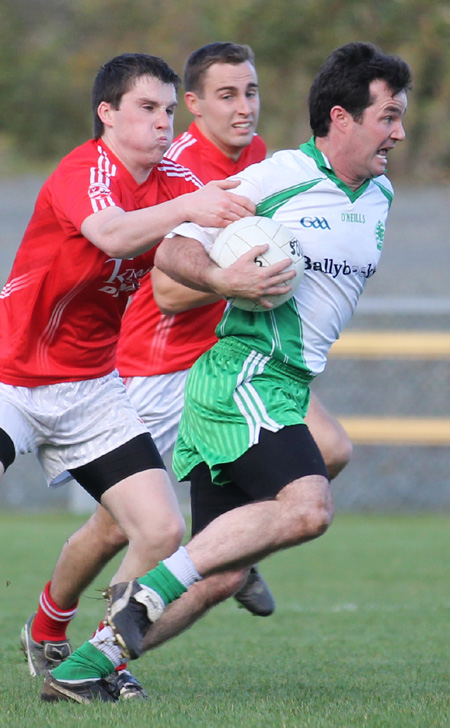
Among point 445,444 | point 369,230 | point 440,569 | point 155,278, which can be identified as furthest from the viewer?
point 445,444

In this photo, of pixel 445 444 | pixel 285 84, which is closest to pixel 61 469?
pixel 445 444

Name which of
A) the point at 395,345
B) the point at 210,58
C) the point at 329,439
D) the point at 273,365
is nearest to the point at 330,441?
the point at 329,439

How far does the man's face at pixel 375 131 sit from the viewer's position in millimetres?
4719

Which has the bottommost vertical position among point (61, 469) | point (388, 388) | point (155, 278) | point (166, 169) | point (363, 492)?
point (363, 492)

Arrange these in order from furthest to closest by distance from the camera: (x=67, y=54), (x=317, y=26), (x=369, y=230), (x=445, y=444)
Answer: (x=67, y=54), (x=317, y=26), (x=445, y=444), (x=369, y=230)

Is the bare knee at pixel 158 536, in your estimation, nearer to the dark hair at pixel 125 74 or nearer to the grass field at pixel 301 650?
the grass field at pixel 301 650

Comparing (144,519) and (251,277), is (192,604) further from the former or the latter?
(251,277)

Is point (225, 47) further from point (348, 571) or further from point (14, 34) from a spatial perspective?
point (14, 34)

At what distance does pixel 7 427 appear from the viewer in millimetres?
4840

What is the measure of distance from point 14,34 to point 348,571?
1819 centimetres

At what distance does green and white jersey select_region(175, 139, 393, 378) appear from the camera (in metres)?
4.65

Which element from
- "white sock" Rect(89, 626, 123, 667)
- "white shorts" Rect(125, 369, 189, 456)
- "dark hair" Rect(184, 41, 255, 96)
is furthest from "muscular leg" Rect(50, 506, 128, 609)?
"dark hair" Rect(184, 41, 255, 96)

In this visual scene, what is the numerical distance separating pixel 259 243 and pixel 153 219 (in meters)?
0.40

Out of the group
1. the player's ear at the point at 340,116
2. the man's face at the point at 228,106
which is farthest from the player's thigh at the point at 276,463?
the man's face at the point at 228,106
